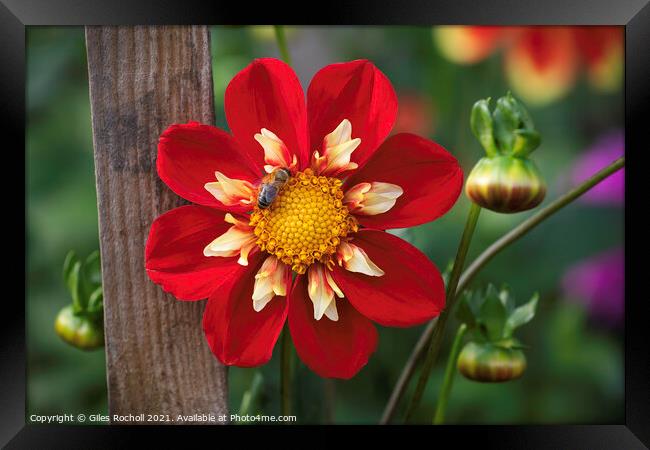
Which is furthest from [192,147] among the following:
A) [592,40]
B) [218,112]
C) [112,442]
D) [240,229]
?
[592,40]

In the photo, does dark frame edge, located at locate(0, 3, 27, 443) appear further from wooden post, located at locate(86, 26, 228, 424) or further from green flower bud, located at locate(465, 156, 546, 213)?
green flower bud, located at locate(465, 156, 546, 213)

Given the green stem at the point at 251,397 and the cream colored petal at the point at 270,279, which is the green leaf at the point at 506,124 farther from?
the green stem at the point at 251,397

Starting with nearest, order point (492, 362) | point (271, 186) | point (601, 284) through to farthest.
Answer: point (271, 186) → point (492, 362) → point (601, 284)

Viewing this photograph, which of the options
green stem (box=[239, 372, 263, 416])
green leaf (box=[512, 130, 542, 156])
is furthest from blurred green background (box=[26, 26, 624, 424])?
green leaf (box=[512, 130, 542, 156])

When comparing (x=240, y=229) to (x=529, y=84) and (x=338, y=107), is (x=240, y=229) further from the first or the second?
(x=529, y=84)

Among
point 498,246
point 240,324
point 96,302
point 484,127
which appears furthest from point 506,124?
point 96,302

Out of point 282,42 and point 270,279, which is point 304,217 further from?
point 282,42

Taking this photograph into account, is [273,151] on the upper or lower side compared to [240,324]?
upper
